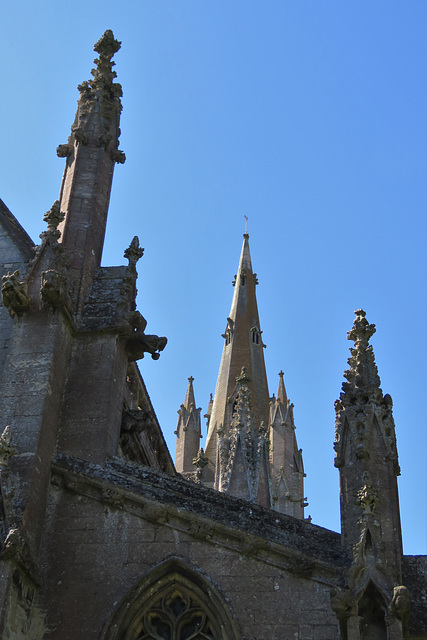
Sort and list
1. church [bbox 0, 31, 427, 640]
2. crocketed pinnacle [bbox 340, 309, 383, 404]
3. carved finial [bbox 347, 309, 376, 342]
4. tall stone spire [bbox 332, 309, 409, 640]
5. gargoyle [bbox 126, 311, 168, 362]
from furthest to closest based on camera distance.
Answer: gargoyle [bbox 126, 311, 168, 362] < carved finial [bbox 347, 309, 376, 342] < crocketed pinnacle [bbox 340, 309, 383, 404] < church [bbox 0, 31, 427, 640] < tall stone spire [bbox 332, 309, 409, 640]

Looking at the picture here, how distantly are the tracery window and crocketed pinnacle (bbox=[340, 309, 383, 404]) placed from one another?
2.94m

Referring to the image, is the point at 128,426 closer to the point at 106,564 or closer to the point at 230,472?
the point at 106,564

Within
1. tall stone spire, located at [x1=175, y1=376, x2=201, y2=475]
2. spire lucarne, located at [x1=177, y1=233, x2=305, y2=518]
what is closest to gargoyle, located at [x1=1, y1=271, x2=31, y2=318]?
spire lucarne, located at [x1=177, y1=233, x2=305, y2=518]

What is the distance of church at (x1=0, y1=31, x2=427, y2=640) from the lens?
36.8ft

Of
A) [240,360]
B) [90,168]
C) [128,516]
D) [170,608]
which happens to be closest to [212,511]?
[128,516]

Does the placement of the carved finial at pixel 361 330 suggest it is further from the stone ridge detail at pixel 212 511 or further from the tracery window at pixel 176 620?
the tracery window at pixel 176 620

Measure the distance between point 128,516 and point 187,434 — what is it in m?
31.5

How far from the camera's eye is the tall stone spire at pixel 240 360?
147ft

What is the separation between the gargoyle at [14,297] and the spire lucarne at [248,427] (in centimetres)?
1697

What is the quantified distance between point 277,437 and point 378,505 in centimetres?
3283

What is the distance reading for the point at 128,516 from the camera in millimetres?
12266

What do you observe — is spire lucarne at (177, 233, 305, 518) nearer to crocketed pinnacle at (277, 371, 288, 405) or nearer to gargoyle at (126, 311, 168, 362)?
crocketed pinnacle at (277, 371, 288, 405)

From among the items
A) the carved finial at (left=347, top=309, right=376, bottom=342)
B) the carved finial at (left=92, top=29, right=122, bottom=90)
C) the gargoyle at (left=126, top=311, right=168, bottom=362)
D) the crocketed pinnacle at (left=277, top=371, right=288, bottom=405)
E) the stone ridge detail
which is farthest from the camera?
the crocketed pinnacle at (left=277, top=371, right=288, bottom=405)

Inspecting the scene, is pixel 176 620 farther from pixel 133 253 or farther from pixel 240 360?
pixel 240 360
